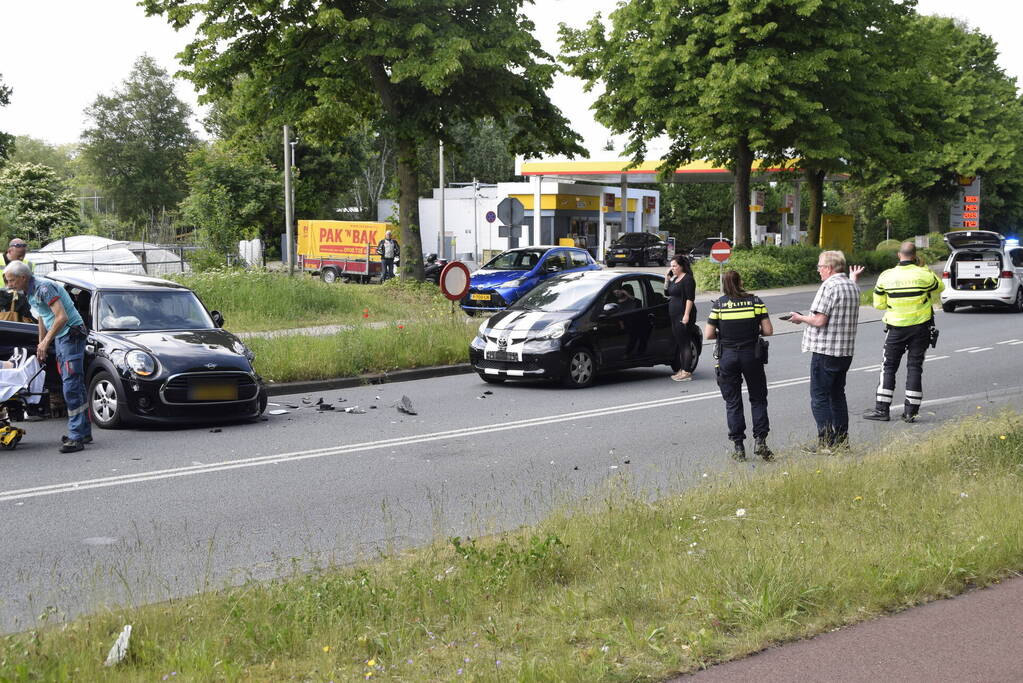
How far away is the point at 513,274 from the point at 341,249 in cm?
1529

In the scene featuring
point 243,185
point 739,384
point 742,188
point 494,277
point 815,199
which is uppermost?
point 243,185

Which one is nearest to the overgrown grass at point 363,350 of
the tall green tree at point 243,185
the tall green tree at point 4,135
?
the tall green tree at point 4,135

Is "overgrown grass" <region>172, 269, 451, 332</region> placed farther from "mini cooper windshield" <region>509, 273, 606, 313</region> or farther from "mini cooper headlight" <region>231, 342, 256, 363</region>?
"mini cooper headlight" <region>231, 342, 256, 363</region>

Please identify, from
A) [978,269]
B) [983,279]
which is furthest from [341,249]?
[983,279]

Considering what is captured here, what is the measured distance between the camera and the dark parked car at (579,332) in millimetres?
14672

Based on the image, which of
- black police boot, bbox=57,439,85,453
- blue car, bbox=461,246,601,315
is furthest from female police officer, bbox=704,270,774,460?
blue car, bbox=461,246,601,315

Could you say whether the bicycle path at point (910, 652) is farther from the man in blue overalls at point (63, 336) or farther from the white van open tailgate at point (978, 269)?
the white van open tailgate at point (978, 269)

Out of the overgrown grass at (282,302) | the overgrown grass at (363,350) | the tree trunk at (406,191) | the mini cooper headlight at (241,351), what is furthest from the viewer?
the tree trunk at (406,191)

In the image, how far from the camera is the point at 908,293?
11828mm

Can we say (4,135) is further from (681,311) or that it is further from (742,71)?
(681,311)

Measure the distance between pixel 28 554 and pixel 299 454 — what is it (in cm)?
348

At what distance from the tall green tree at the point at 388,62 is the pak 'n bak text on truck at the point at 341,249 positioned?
9.71 metres

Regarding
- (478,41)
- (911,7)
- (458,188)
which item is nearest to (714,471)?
(478,41)

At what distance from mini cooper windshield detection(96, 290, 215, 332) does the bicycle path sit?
9.25 metres
